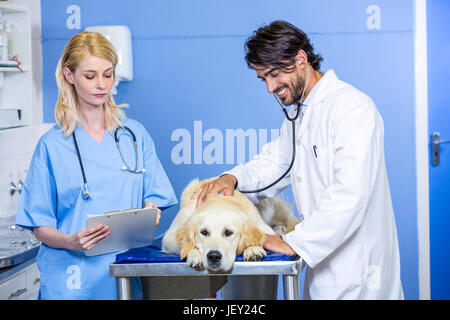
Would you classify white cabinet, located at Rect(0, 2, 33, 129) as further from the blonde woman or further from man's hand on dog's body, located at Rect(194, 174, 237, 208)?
→ man's hand on dog's body, located at Rect(194, 174, 237, 208)

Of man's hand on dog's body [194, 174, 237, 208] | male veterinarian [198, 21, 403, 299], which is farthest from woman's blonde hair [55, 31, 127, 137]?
male veterinarian [198, 21, 403, 299]

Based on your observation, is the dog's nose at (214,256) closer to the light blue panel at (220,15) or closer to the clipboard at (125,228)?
the clipboard at (125,228)

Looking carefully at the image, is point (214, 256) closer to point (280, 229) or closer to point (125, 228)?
point (125, 228)

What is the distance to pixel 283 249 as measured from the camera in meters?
1.43

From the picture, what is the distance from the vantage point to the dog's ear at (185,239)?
4.71 feet

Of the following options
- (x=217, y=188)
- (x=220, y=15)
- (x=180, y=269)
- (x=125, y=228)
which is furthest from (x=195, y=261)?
(x=220, y=15)

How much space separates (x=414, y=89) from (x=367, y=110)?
1608mm

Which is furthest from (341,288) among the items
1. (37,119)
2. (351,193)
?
(37,119)

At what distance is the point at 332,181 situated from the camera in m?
1.50

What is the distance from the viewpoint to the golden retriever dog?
1.38 m

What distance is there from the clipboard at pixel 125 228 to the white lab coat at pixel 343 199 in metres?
0.41

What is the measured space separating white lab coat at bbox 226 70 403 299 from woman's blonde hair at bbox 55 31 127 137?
65cm

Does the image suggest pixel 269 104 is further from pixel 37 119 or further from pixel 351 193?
pixel 351 193

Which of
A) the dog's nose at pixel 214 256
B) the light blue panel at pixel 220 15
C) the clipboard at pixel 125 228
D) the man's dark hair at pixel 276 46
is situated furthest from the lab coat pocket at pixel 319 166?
the light blue panel at pixel 220 15
